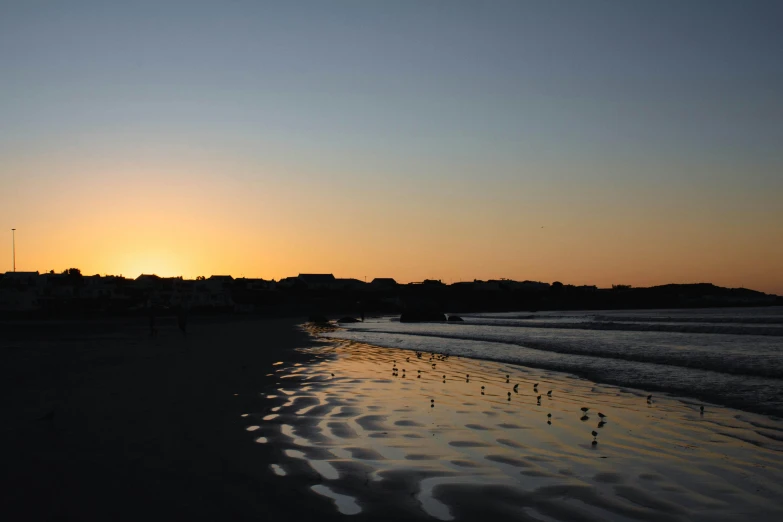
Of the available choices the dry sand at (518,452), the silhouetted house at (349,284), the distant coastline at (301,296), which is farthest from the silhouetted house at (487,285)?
the dry sand at (518,452)

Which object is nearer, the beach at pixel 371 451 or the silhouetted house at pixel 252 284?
the beach at pixel 371 451

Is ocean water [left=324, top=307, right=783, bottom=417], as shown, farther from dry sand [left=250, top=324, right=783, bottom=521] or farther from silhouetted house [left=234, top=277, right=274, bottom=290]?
silhouetted house [left=234, top=277, right=274, bottom=290]

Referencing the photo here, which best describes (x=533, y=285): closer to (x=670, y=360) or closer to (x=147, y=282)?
(x=147, y=282)

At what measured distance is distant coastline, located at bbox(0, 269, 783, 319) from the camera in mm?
84438

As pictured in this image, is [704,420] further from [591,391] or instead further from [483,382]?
[483,382]

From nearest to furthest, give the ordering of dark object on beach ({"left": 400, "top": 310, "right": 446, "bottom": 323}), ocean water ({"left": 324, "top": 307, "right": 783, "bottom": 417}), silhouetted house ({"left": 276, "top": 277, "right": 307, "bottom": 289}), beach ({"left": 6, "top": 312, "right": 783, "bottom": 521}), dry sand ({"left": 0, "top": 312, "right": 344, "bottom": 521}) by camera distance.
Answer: dry sand ({"left": 0, "top": 312, "right": 344, "bottom": 521})
beach ({"left": 6, "top": 312, "right": 783, "bottom": 521})
ocean water ({"left": 324, "top": 307, "right": 783, "bottom": 417})
dark object on beach ({"left": 400, "top": 310, "right": 446, "bottom": 323})
silhouetted house ({"left": 276, "top": 277, "right": 307, "bottom": 289})

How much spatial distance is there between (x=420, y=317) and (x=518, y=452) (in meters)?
64.5

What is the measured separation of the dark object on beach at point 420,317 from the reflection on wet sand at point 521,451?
56354mm

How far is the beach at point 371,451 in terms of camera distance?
640cm

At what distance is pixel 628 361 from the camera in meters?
24.2

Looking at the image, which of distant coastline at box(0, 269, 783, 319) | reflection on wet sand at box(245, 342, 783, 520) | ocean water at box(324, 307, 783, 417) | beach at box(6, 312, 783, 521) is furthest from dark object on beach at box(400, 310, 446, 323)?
reflection on wet sand at box(245, 342, 783, 520)

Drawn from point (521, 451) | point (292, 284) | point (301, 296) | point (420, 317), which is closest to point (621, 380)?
point (521, 451)

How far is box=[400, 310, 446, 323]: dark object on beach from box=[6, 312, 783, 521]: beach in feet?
182

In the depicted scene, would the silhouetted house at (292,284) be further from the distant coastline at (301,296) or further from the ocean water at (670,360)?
the ocean water at (670,360)
